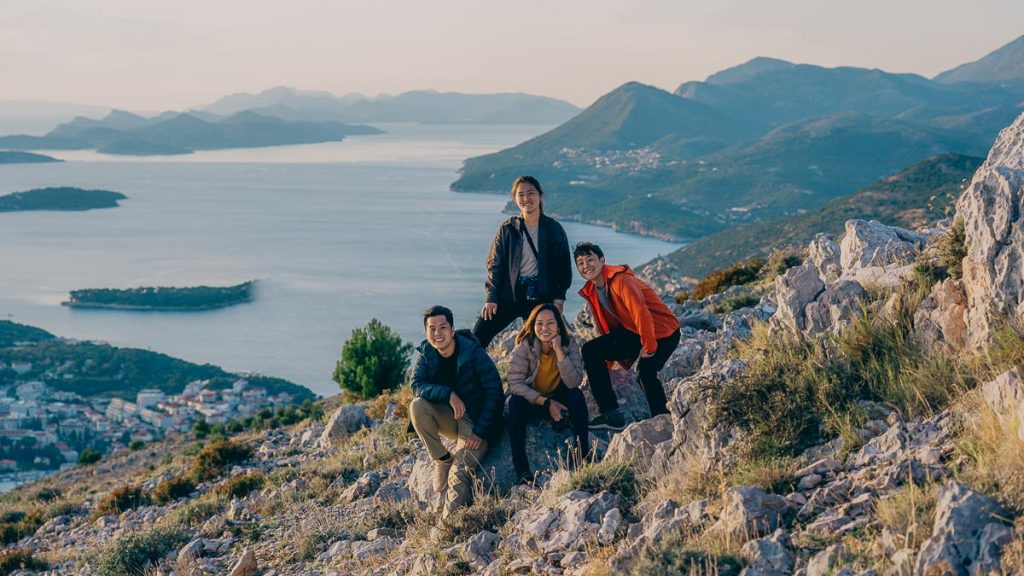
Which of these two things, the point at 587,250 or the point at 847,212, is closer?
the point at 587,250

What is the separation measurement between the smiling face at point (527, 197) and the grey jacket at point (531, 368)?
44.4 inches

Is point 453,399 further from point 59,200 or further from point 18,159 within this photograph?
point 18,159

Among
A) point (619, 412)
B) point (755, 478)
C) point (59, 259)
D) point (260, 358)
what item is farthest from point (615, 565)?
point (59, 259)

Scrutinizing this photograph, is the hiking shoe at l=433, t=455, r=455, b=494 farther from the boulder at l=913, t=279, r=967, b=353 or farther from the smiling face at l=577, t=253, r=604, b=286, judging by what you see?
the boulder at l=913, t=279, r=967, b=353

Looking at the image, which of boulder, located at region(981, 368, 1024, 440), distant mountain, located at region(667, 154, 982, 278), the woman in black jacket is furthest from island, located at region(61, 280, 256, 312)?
boulder, located at region(981, 368, 1024, 440)

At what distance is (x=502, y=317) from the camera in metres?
7.59

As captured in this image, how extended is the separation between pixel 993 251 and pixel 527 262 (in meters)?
3.53

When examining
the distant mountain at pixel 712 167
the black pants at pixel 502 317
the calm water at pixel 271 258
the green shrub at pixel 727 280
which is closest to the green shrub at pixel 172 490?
the black pants at pixel 502 317

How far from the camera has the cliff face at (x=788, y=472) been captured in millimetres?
3953

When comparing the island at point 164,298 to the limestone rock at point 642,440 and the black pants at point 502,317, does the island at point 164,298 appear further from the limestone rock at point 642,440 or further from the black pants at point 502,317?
the limestone rock at point 642,440

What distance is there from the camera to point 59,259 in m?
90.2

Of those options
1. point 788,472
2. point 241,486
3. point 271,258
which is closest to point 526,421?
point 788,472

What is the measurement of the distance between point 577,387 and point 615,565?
97.1 inches

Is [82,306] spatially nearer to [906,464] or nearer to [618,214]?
[618,214]
